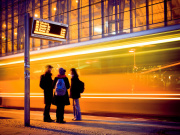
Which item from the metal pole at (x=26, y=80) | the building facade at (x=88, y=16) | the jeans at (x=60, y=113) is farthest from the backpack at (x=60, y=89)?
the building facade at (x=88, y=16)

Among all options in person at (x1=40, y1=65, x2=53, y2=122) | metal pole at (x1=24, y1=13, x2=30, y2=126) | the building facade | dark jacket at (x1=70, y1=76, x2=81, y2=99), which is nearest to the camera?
metal pole at (x1=24, y1=13, x2=30, y2=126)

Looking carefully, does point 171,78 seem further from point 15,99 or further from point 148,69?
point 15,99

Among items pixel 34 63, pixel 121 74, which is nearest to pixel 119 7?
pixel 34 63

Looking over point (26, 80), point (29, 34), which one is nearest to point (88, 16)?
point (29, 34)

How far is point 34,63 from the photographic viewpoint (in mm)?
9867

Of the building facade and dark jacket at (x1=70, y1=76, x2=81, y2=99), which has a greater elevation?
the building facade

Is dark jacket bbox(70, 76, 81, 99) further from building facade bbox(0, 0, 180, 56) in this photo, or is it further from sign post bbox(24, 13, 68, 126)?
building facade bbox(0, 0, 180, 56)

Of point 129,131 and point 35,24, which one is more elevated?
point 35,24

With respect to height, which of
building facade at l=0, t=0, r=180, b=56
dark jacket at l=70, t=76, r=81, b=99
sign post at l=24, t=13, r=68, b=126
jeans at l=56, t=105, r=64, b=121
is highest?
building facade at l=0, t=0, r=180, b=56

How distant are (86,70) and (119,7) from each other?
12547mm

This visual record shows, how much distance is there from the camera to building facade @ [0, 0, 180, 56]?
648 inches

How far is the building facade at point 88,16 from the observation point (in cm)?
1645

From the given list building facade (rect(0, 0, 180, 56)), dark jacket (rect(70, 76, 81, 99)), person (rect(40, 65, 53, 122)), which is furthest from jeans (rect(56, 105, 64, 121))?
building facade (rect(0, 0, 180, 56))

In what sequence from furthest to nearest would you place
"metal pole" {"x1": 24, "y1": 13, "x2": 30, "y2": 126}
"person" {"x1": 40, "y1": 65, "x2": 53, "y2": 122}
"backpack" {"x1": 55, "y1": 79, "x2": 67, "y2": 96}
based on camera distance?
"person" {"x1": 40, "y1": 65, "x2": 53, "y2": 122} < "backpack" {"x1": 55, "y1": 79, "x2": 67, "y2": 96} < "metal pole" {"x1": 24, "y1": 13, "x2": 30, "y2": 126}
